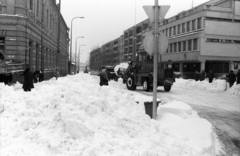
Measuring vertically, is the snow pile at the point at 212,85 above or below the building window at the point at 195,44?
below

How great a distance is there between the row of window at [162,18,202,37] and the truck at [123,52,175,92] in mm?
27624

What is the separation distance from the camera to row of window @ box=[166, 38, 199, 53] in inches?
1712

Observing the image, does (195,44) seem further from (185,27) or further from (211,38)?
(185,27)

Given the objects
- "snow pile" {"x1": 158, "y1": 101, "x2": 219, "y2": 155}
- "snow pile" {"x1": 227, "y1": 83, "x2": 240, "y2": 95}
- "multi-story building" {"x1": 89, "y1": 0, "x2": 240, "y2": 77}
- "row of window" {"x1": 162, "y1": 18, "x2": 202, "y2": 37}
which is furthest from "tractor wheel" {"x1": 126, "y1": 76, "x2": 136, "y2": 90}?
"row of window" {"x1": 162, "y1": 18, "x2": 202, "y2": 37}

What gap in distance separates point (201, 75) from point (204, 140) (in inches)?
899

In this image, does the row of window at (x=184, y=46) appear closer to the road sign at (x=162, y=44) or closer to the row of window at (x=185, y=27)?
the row of window at (x=185, y=27)

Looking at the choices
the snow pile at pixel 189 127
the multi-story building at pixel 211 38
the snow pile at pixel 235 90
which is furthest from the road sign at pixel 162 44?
the multi-story building at pixel 211 38

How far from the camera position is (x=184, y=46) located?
46812 mm

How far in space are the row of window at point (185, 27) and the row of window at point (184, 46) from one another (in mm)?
2212

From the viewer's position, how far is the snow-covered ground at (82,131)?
4078 mm

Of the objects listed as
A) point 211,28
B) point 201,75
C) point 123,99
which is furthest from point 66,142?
point 211,28

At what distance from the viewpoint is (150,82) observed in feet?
58.3

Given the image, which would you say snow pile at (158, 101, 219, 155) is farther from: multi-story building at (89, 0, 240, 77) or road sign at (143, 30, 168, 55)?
multi-story building at (89, 0, 240, 77)

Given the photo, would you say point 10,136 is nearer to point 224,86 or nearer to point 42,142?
point 42,142
